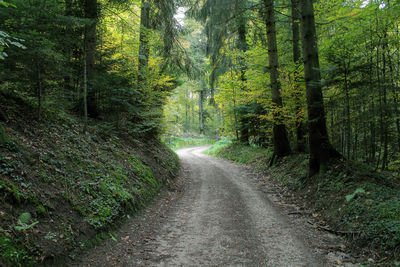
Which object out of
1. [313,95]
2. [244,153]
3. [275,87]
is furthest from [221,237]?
[244,153]

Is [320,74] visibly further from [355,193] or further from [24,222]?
[24,222]

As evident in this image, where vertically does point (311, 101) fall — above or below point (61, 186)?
above

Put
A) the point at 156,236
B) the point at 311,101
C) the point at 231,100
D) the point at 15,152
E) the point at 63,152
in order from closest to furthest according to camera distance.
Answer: the point at 15,152
the point at 156,236
the point at 63,152
the point at 311,101
the point at 231,100

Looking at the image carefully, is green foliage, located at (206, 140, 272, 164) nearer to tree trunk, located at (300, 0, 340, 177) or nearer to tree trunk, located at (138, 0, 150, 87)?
tree trunk, located at (300, 0, 340, 177)

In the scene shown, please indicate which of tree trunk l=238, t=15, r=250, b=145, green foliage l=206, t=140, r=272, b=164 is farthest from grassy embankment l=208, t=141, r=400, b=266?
tree trunk l=238, t=15, r=250, b=145

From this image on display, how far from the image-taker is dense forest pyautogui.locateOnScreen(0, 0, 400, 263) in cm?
499

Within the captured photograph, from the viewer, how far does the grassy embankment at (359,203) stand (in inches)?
149

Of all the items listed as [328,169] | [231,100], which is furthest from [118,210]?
[231,100]

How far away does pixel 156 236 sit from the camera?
4844 millimetres

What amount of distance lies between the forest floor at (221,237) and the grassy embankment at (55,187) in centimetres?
40

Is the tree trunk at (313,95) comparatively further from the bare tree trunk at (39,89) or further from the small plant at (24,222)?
the bare tree trunk at (39,89)

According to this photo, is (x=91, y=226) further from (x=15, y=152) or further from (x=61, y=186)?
(x=15, y=152)

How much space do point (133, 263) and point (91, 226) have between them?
1.01 metres

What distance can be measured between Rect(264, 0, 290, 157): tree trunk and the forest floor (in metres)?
4.03
